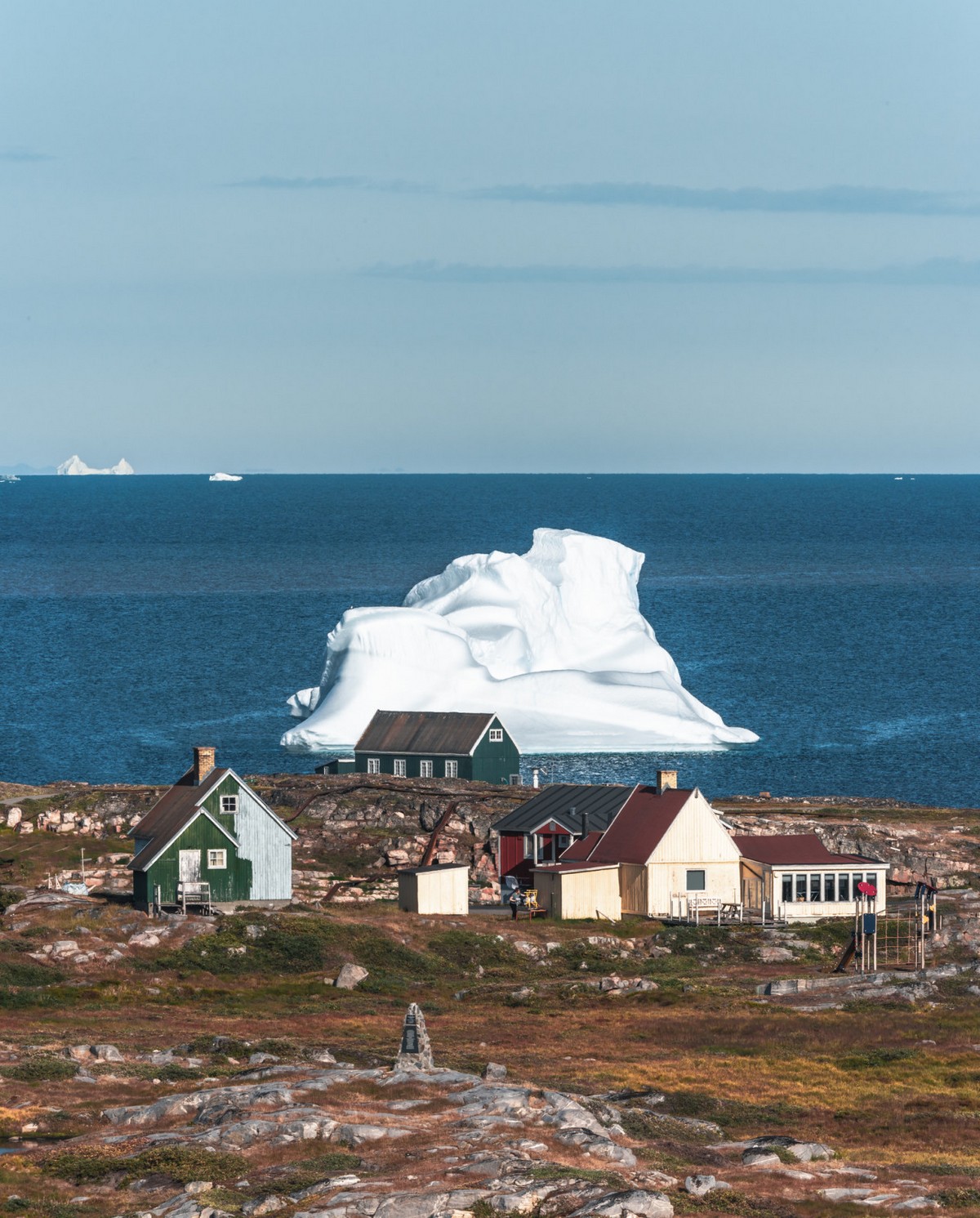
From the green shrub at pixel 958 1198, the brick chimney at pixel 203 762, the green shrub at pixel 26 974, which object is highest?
the brick chimney at pixel 203 762

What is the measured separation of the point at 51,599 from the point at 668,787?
120385 mm

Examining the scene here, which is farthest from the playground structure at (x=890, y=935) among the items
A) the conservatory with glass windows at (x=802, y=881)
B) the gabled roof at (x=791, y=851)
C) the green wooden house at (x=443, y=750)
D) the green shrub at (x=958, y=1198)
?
Answer: the green shrub at (x=958, y=1198)

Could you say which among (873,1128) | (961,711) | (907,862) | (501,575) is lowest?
(873,1128)

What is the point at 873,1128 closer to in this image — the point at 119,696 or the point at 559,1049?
the point at 559,1049

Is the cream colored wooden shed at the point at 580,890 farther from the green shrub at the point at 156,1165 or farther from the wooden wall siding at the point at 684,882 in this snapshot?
the green shrub at the point at 156,1165

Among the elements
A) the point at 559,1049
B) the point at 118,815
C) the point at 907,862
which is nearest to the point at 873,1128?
the point at 559,1049

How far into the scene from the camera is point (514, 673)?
3745 inches

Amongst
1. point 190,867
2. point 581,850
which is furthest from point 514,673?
point 190,867

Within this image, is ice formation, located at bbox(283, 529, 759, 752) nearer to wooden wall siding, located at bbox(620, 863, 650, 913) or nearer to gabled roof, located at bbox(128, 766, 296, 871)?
wooden wall siding, located at bbox(620, 863, 650, 913)

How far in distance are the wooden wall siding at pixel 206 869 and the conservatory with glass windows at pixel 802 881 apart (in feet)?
50.7

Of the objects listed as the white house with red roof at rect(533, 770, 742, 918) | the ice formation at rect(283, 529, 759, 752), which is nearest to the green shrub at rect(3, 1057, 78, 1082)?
the white house with red roof at rect(533, 770, 742, 918)

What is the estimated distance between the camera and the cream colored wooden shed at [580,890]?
175 ft

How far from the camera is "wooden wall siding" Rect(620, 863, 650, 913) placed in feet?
177

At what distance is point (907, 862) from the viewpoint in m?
60.7
